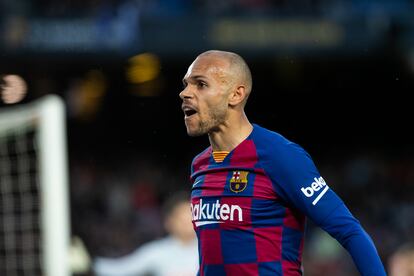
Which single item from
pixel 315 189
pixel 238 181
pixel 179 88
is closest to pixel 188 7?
pixel 179 88

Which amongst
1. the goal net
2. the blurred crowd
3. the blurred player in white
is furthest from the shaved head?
the blurred crowd

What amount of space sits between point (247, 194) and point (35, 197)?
731 cm

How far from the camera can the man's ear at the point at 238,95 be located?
441cm

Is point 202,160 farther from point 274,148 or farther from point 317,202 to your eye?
point 317,202

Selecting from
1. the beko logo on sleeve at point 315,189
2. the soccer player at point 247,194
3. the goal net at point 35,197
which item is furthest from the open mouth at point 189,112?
the goal net at point 35,197

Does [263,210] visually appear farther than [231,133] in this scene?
No

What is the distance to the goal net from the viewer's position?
7.26 m

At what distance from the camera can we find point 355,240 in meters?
4.08

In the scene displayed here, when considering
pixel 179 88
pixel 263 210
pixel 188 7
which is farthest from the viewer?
pixel 179 88

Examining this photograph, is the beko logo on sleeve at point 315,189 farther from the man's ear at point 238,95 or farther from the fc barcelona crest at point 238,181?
the man's ear at point 238,95

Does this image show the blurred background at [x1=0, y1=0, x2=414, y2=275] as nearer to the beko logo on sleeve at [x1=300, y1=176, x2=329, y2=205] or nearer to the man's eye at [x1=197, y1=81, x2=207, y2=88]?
the man's eye at [x1=197, y1=81, x2=207, y2=88]

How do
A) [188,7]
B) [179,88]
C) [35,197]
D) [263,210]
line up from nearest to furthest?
[263,210], [35,197], [188,7], [179,88]

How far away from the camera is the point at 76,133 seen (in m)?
20.2

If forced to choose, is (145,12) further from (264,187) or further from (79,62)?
(264,187)
